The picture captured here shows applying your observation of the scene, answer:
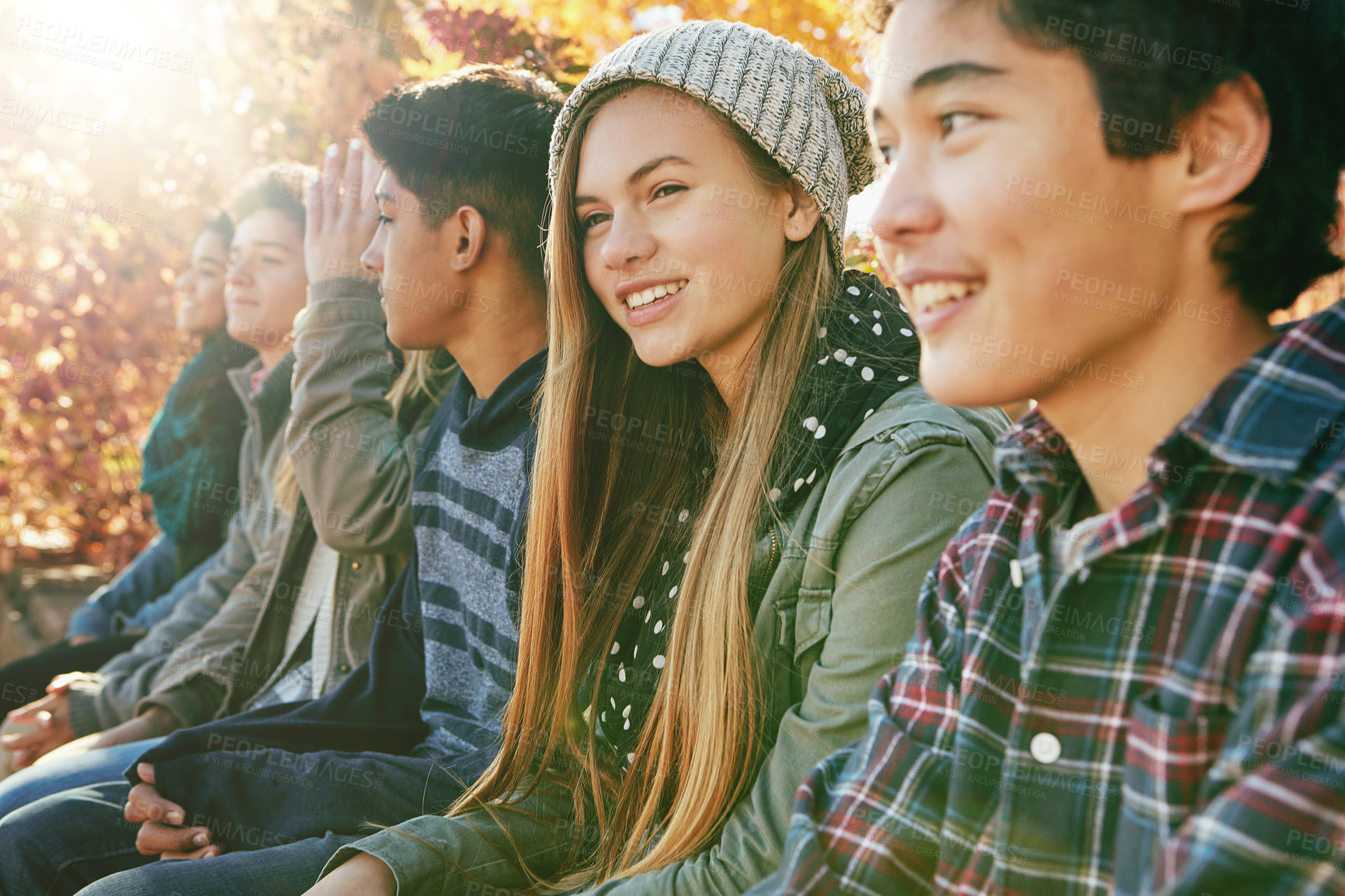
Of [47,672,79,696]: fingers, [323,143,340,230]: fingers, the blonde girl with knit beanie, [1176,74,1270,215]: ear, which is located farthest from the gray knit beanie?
[47,672,79,696]: fingers

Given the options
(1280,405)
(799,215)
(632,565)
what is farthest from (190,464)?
(1280,405)

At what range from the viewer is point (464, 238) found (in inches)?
116

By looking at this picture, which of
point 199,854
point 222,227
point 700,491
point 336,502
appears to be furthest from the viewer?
point 222,227

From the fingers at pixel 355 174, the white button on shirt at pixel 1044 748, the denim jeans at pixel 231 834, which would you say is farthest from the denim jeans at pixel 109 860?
the fingers at pixel 355 174

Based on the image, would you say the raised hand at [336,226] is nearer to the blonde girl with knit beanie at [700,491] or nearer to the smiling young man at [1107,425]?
the blonde girl with knit beanie at [700,491]

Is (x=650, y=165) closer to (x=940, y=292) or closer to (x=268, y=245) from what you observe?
(x=940, y=292)

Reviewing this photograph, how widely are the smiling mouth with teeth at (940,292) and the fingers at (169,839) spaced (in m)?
2.09

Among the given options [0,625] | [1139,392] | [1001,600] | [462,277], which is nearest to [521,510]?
[462,277]

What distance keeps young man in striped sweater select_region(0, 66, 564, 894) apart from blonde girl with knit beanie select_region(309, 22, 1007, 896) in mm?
267

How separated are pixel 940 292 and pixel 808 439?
0.68 metres

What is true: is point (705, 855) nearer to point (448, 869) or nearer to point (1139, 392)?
point (448, 869)

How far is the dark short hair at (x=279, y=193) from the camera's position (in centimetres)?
420

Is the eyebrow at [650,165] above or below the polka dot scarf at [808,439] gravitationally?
above

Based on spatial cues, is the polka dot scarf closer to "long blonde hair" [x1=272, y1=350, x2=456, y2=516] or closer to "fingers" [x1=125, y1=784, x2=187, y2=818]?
"fingers" [x1=125, y1=784, x2=187, y2=818]
